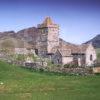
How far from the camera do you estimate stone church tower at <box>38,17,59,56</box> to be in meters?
79.4

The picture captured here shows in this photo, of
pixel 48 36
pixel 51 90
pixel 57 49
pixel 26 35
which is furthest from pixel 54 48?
pixel 51 90

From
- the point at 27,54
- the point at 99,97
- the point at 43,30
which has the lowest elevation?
the point at 99,97

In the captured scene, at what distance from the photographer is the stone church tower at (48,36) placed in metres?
79.4

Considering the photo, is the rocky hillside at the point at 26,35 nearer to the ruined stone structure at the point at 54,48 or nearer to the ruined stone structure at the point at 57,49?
the ruined stone structure at the point at 54,48

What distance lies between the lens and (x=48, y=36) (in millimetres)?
79875

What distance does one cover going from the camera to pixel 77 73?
4347cm

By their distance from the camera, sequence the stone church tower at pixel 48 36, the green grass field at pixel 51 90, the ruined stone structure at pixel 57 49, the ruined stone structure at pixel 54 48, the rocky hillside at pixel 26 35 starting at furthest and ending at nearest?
the rocky hillside at pixel 26 35 → the stone church tower at pixel 48 36 → the ruined stone structure at pixel 54 48 → the ruined stone structure at pixel 57 49 → the green grass field at pixel 51 90

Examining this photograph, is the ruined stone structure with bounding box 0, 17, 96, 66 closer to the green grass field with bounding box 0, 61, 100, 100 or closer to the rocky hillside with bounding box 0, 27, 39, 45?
the rocky hillside with bounding box 0, 27, 39, 45

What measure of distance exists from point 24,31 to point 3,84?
79.1m

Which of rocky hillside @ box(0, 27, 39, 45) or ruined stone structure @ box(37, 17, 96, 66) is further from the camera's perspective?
rocky hillside @ box(0, 27, 39, 45)

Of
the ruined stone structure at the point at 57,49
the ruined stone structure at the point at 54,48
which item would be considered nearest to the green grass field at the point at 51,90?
the ruined stone structure at the point at 54,48

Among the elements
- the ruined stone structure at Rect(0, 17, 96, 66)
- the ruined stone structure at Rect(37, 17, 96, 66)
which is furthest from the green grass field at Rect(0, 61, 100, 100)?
the ruined stone structure at Rect(37, 17, 96, 66)

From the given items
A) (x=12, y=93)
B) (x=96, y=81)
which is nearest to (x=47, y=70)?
(x=96, y=81)

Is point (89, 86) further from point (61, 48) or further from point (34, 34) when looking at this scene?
point (34, 34)
